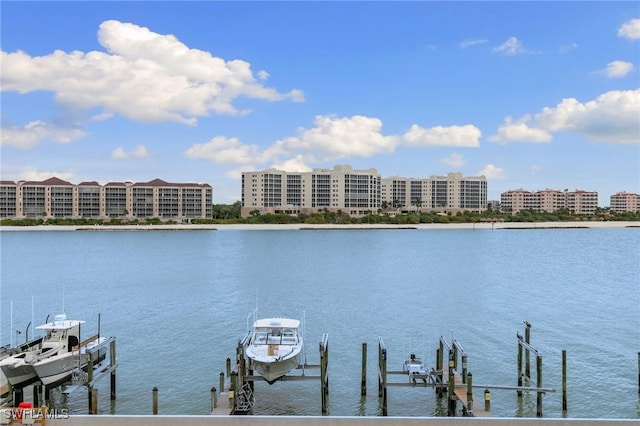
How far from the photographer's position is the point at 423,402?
21641 mm

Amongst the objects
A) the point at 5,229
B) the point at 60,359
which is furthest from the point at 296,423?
the point at 5,229

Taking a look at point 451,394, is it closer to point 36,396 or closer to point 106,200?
point 36,396

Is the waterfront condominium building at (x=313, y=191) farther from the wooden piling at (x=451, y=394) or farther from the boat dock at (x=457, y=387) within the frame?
the wooden piling at (x=451, y=394)

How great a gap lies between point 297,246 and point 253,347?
87.6 m

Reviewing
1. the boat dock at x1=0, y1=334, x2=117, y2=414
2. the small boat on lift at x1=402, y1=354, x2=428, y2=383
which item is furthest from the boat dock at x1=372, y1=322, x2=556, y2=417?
the boat dock at x1=0, y1=334, x2=117, y2=414

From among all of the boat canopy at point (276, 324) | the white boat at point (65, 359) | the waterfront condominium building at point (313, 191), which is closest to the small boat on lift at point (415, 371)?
the boat canopy at point (276, 324)

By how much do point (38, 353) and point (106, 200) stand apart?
17851 cm

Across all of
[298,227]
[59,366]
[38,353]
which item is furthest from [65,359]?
[298,227]

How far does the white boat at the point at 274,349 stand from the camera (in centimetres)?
2005

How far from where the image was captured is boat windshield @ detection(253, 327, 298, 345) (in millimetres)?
21797

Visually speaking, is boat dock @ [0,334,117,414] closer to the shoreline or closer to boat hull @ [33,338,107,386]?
boat hull @ [33,338,107,386]

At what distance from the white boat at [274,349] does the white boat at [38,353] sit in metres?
7.31

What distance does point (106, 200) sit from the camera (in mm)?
189125

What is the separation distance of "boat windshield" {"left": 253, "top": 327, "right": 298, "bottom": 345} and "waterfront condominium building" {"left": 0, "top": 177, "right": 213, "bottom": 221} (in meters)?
172
